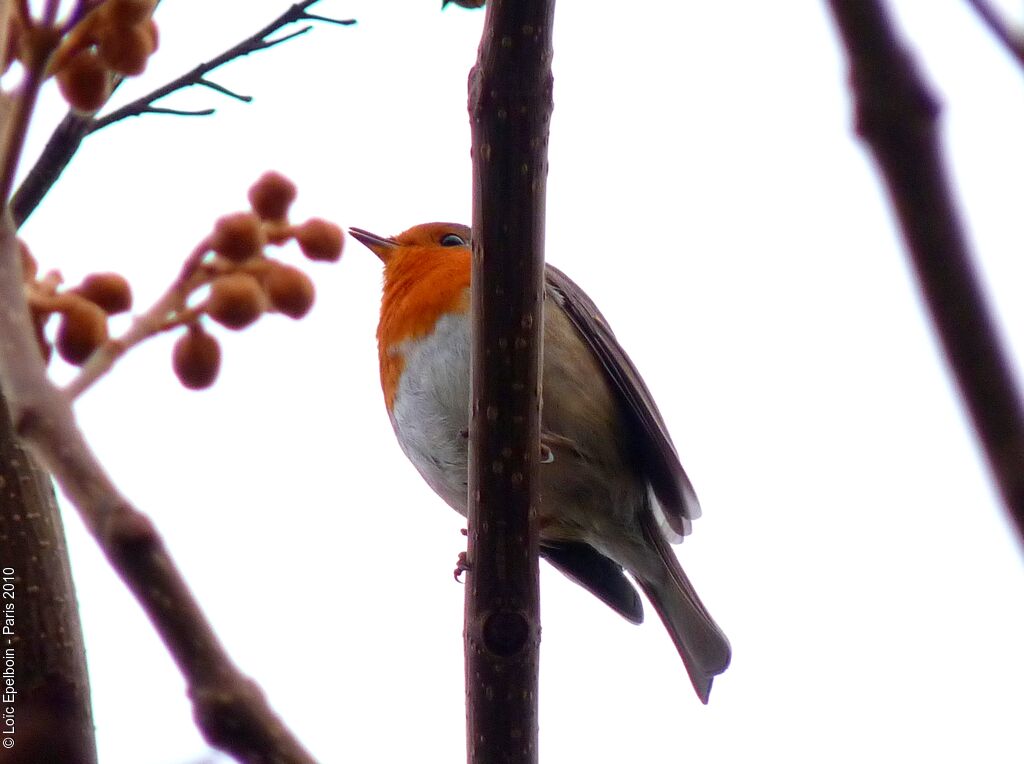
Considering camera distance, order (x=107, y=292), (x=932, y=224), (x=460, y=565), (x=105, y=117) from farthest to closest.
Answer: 1. (x=460, y=565)
2. (x=105, y=117)
3. (x=107, y=292)
4. (x=932, y=224)

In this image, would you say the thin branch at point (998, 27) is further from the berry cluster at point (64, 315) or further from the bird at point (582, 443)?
the bird at point (582, 443)

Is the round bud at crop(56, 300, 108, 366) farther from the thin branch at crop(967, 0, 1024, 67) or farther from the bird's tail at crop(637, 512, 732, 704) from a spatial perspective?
the bird's tail at crop(637, 512, 732, 704)

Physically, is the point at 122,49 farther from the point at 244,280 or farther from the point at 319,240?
the point at 319,240

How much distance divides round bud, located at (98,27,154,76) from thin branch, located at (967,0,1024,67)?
2.76 feet

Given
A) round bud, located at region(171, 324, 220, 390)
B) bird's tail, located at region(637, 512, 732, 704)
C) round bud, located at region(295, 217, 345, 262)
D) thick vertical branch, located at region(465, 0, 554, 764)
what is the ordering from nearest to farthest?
round bud, located at region(171, 324, 220, 390), round bud, located at region(295, 217, 345, 262), thick vertical branch, located at region(465, 0, 554, 764), bird's tail, located at region(637, 512, 732, 704)

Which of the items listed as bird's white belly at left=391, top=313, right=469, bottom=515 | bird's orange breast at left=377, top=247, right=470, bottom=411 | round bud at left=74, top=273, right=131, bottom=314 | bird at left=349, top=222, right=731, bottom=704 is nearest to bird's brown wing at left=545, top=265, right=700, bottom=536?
bird at left=349, top=222, right=731, bottom=704

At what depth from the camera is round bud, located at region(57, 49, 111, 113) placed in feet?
3.92

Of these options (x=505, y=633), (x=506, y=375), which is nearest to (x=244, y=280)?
(x=506, y=375)

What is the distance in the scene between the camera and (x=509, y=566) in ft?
8.27

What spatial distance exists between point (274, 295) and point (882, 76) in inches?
35.5

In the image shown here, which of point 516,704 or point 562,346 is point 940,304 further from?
point 562,346

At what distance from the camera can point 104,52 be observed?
3.92 ft

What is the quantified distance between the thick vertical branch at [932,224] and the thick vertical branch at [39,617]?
1.07 meters

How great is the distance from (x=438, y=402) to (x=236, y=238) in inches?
130
